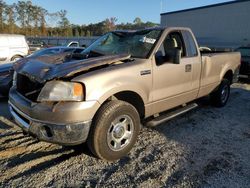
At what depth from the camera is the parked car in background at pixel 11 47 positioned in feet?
46.5

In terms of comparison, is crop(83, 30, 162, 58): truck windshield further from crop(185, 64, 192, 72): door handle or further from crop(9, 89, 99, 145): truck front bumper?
crop(9, 89, 99, 145): truck front bumper

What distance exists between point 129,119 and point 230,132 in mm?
2143

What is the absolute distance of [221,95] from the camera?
20.2 ft

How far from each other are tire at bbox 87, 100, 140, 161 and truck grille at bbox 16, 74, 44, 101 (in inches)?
38.7

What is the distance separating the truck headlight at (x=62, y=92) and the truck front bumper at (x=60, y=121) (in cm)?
7

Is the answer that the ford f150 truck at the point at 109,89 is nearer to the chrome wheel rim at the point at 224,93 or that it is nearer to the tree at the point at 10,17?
the chrome wheel rim at the point at 224,93

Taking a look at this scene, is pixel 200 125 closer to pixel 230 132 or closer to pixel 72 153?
pixel 230 132

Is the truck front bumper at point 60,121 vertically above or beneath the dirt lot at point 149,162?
above

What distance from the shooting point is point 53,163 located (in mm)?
3467

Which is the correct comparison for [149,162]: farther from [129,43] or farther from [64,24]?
[64,24]

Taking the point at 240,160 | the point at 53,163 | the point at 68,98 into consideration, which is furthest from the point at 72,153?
the point at 240,160

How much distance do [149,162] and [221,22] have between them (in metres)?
21.6

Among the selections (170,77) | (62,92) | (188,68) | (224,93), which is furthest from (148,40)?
(224,93)

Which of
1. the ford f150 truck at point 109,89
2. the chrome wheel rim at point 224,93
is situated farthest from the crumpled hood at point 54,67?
the chrome wheel rim at point 224,93
